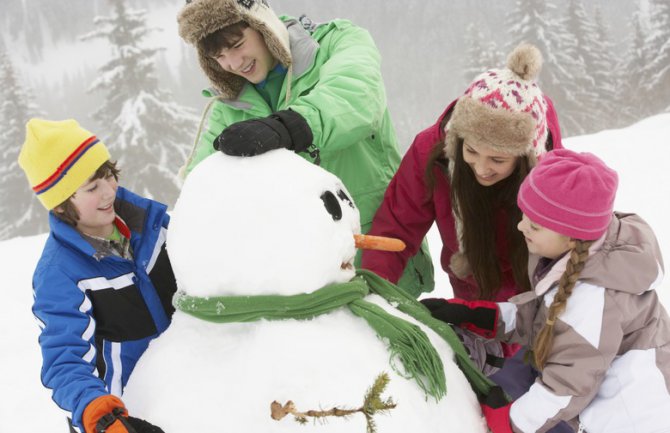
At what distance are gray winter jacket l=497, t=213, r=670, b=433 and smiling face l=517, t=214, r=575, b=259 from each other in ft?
0.15

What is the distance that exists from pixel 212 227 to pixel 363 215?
1010 millimetres

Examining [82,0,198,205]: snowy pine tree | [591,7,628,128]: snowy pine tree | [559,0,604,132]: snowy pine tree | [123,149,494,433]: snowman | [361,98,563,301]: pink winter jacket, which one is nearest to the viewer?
[123,149,494,433]: snowman

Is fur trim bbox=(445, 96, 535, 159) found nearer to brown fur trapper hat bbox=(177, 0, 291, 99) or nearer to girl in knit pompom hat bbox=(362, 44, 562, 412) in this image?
girl in knit pompom hat bbox=(362, 44, 562, 412)

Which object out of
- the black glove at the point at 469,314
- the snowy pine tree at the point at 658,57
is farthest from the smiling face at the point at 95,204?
the snowy pine tree at the point at 658,57

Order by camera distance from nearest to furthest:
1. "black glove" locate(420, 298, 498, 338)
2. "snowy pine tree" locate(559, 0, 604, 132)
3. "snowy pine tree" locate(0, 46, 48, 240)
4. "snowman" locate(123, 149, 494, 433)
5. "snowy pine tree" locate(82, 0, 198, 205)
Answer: "snowman" locate(123, 149, 494, 433) → "black glove" locate(420, 298, 498, 338) → "snowy pine tree" locate(82, 0, 198, 205) → "snowy pine tree" locate(0, 46, 48, 240) → "snowy pine tree" locate(559, 0, 604, 132)

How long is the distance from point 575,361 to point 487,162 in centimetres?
66

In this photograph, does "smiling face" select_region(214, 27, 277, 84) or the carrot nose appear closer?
the carrot nose

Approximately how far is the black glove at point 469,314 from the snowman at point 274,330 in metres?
0.38

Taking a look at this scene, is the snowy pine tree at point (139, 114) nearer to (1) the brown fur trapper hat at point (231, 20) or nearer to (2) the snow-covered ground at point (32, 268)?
(2) the snow-covered ground at point (32, 268)

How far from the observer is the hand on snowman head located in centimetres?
117

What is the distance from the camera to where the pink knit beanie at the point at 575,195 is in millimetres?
1341

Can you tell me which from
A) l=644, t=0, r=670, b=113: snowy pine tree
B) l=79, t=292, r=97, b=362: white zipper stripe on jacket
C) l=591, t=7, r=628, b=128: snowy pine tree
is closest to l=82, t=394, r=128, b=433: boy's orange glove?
l=79, t=292, r=97, b=362: white zipper stripe on jacket

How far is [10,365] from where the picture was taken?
3529mm

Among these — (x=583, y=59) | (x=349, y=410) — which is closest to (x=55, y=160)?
(x=349, y=410)
